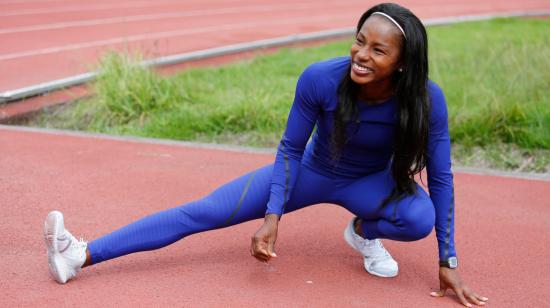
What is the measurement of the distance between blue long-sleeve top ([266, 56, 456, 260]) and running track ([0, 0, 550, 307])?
0.43 metres

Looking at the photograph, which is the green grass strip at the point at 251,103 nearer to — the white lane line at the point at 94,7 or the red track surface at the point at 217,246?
the red track surface at the point at 217,246

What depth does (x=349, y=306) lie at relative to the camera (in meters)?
3.53

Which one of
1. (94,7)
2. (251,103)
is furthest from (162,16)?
(251,103)

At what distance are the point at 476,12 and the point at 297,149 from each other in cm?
1375

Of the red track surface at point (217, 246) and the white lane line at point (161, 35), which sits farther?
the white lane line at point (161, 35)

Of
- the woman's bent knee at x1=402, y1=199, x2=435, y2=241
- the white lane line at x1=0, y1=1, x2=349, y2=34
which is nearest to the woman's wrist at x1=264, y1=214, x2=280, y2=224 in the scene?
the woman's bent knee at x1=402, y1=199, x2=435, y2=241

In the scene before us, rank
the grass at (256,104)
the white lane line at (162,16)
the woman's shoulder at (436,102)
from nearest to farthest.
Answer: the woman's shoulder at (436,102) → the grass at (256,104) → the white lane line at (162,16)

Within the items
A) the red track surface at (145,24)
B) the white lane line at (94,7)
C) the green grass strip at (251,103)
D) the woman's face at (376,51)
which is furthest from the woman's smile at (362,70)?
the white lane line at (94,7)

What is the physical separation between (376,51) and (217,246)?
4.78 feet

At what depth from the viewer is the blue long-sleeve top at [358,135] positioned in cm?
349

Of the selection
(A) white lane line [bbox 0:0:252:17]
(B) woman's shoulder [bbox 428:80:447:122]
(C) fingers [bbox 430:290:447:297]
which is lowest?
(C) fingers [bbox 430:290:447:297]

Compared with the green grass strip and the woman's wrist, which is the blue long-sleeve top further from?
the green grass strip

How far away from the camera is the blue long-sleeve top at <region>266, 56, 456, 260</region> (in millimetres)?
3494

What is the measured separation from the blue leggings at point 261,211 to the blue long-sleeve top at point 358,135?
0.09 metres
